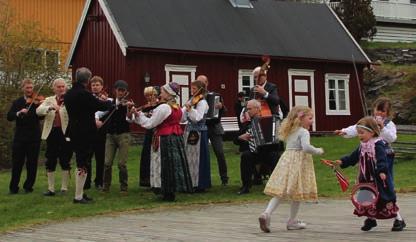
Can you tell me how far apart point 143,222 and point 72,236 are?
1.26m

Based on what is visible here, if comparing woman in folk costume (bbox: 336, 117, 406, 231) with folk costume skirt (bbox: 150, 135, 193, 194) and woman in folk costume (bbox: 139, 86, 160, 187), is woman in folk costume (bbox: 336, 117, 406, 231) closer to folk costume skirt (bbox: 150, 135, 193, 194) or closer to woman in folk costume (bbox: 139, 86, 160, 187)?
folk costume skirt (bbox: 150, 135, 193, 194)

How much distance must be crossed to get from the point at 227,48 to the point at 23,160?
57.5ft

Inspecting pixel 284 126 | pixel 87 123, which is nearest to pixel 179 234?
pixel 284 126

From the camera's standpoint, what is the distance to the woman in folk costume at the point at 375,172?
8.20 m

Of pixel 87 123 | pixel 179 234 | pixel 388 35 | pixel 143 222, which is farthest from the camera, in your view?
pixel 388 35

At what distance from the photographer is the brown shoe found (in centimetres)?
827

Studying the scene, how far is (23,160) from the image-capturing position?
41.9ft

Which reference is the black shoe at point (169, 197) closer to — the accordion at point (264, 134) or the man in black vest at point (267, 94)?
the accordion at point (264, 134)

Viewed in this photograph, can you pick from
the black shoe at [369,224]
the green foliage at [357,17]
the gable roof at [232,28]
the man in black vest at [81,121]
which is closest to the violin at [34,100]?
the man in black vest at [81,121]

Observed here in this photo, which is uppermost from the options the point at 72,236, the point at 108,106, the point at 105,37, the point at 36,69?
the point at 105,37

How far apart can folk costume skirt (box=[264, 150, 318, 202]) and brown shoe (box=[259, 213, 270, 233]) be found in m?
0.35

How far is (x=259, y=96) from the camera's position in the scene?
1215cm

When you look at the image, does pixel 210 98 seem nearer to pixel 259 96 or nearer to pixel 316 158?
pixel 259 96

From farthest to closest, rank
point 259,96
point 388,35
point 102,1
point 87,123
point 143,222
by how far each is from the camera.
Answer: point 388,35 → point 102,1 → point 259,96 → point 87,123 → point 143,222
